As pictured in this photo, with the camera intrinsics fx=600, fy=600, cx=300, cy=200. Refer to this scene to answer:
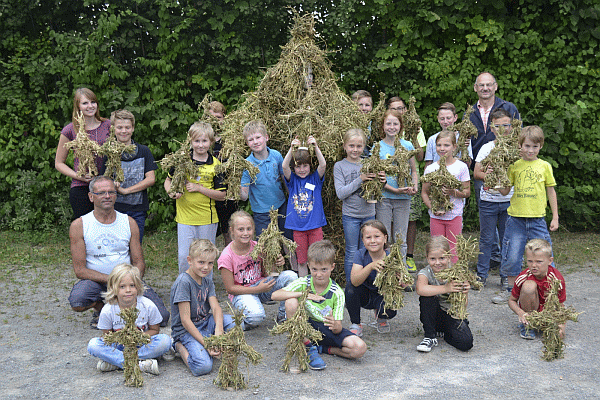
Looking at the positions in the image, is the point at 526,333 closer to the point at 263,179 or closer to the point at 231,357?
the point at 231,357

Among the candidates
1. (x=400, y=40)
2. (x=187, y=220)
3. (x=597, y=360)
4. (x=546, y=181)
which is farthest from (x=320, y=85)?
(x=597, y=360)

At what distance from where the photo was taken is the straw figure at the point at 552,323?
15.4 feet

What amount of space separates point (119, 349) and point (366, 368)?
1911 mm

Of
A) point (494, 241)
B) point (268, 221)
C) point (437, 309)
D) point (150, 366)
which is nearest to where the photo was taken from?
point (150, 366)

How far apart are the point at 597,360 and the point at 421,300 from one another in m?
1.41

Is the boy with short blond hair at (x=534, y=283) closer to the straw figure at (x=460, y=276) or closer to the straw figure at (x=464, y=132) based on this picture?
the straw figure at (x=460, y=276)

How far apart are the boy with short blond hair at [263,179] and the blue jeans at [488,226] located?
2.24 meters

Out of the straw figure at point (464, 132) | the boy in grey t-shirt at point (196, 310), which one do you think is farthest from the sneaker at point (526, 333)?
the boy in grey t-shirt at point (196, 310)

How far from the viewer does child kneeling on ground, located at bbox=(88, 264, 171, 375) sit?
15.0 ft

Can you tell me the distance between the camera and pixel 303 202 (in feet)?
20.1

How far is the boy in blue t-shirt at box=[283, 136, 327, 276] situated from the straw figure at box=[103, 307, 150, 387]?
2185 millimetres

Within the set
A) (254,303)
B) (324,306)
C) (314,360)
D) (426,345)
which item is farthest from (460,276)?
(254,303)

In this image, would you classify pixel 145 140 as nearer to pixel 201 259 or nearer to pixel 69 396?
pixel 201 259

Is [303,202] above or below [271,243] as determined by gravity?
above
